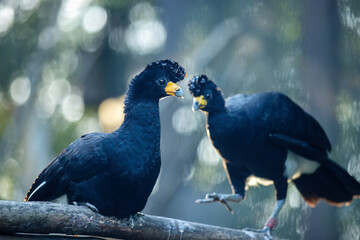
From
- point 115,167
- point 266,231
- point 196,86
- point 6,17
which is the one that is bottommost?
point 266,231

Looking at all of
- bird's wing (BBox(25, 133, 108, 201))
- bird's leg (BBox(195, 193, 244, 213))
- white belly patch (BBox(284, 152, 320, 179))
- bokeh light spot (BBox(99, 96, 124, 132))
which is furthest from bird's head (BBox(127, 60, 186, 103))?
bokeh light spot (BBox(99, 96, 124, 132))

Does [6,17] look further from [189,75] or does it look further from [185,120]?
[185,120]

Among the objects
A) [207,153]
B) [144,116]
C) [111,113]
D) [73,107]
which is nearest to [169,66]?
[144,116]

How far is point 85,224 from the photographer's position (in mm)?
2271

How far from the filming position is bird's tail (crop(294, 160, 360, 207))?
3.76 m

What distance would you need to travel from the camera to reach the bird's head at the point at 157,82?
102 inches

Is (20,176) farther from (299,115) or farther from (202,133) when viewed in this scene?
(299,115)

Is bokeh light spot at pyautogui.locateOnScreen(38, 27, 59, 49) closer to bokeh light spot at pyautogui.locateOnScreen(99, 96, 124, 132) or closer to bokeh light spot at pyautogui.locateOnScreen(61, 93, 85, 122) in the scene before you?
bokeh light spot at pyautogui.locateOnScreen(61, 93, 85, 122)

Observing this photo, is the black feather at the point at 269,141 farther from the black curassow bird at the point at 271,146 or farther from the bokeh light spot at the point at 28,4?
the bokeh light spot at the point at 28,4

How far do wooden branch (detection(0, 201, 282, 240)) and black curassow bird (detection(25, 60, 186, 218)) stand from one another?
0.07 meters

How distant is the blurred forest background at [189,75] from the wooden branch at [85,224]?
2.09 m

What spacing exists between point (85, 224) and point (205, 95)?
1503mm

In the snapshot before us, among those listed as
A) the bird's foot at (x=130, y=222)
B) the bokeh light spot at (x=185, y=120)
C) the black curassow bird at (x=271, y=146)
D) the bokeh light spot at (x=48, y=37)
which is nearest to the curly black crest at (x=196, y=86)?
the black curassow bird at (x=271, y=146)

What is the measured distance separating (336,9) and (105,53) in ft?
15.5
